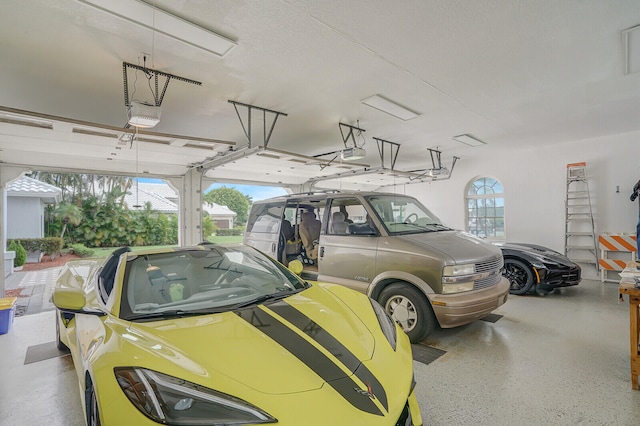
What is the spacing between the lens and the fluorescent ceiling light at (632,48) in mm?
2769

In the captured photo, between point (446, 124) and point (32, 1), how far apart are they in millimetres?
5567

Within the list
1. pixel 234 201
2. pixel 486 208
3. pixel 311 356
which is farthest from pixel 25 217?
pixel 486 208

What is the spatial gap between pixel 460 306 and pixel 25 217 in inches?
477

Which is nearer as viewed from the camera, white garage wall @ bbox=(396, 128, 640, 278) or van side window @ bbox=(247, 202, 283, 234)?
van side window @ bbox=(247, 202, 283, 234)

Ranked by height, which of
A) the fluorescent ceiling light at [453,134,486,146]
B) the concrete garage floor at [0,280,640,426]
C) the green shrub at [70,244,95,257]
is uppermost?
the fluorescent ceiling light at [453,134,486,146]

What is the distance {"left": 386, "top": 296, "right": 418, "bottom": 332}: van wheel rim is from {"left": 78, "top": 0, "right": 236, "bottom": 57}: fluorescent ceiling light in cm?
317

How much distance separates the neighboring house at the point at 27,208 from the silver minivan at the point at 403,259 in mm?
9099

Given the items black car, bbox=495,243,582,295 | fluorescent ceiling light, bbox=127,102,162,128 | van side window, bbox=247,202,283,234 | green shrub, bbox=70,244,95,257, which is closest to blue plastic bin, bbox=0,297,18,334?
fluorescent ceiling light, bbox=127,102,162,128

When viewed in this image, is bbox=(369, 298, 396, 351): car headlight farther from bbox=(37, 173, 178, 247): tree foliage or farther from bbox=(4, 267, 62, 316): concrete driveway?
bbox=(37, 173, 178, 247): tree foliage

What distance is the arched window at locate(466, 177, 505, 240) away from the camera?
28.5 feet

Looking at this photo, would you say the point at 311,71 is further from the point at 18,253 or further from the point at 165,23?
the point at 18,253

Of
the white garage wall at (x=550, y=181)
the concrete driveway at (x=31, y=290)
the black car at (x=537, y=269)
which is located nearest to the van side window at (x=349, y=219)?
the black car at (x=537, y=269)

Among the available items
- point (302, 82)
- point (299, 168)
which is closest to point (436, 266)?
point (302, 82)

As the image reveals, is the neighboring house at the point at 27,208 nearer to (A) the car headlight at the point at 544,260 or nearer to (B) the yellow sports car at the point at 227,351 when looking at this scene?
(B) the yellow sports car at the point at 227,351
